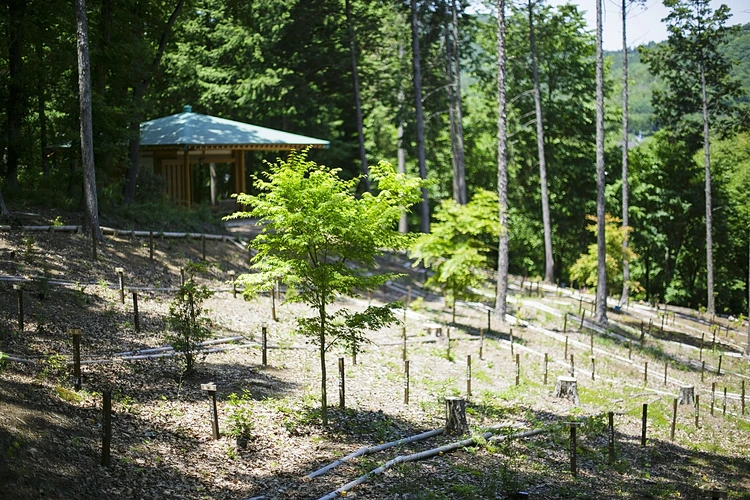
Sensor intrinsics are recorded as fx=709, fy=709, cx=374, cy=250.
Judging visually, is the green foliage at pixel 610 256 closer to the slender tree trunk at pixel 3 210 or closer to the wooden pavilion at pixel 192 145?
the wooden pavilion at pixel 192 145

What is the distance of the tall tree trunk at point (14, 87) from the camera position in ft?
67.7

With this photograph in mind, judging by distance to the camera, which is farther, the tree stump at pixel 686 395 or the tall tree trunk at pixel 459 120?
the tall tree trunk at pixel 459 120

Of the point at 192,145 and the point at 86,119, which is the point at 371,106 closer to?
the point at 192,145

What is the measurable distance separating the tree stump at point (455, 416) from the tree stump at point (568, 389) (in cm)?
485

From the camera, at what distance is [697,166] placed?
134 ft

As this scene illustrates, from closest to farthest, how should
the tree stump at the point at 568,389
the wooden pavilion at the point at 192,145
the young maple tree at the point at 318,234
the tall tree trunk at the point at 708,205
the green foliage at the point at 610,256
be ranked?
1. the young maple tree at the point at 318,234
2. the tree stump at the point at 568,389
3. the wooden pavilion at the point at 192,145
4. the green foliage at the point at 610,256
5. the tall tree trunk at the point at 708,205

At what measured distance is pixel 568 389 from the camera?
16.4 meters

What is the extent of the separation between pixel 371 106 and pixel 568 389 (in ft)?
87.2

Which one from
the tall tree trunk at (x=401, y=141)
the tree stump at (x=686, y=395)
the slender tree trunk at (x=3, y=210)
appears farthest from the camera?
the tall tree trunk at (x=401, y=141)

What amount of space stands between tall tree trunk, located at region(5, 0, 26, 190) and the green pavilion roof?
499 centimetres

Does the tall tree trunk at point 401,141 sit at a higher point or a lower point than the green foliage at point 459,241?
higher

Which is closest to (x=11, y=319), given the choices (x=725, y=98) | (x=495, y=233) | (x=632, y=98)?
(x=495, y=233)

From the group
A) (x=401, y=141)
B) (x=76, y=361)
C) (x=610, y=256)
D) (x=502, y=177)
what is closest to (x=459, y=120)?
(x=401, y=141)

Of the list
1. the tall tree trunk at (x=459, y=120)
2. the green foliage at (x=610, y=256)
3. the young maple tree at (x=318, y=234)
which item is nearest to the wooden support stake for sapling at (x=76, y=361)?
the young maple tree at (x=318, y=234)
